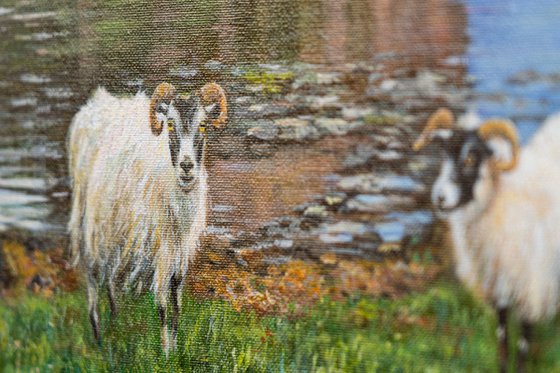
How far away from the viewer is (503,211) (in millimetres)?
1893

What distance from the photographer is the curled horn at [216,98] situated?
245 cm

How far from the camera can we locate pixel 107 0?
2777 mm

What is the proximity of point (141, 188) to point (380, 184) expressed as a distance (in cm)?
97

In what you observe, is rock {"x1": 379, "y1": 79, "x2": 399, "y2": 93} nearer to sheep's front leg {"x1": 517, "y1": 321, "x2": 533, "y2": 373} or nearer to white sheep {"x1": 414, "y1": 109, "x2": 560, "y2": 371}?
white sheep {"x1": 414, "y1": 109, "x2": 560, "y2": 371}

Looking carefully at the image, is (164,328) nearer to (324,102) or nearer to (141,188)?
(141,188)

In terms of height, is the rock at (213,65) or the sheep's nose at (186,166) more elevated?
the rock at (213,65)

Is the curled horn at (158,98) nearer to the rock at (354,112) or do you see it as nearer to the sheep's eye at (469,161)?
the rock at (354,112)

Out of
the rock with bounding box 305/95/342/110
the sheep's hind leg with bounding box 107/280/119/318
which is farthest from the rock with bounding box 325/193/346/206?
the sheep's hind leg with bounding box 107/280/119/318

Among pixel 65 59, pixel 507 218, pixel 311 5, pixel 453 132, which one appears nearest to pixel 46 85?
pixel 65 59

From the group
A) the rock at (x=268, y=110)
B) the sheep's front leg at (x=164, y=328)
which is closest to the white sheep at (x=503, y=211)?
the rock at (x=268, y=110)

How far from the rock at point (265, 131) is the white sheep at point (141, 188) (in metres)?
0.13

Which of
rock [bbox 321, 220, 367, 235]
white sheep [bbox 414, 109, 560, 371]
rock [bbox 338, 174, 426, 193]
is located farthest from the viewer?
rock [bbox 321, 220, 367, 235]

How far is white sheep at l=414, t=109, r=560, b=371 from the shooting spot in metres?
1.83

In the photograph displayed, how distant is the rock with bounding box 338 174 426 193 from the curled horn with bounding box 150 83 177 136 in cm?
74
